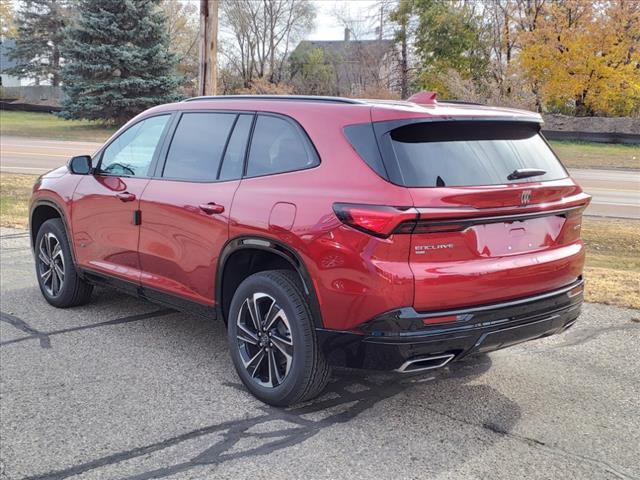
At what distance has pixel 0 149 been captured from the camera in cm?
2472

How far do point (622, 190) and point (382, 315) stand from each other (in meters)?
14.6

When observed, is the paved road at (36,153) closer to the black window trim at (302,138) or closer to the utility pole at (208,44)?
the utility pole at (208,44)

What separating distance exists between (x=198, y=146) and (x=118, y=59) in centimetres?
3119

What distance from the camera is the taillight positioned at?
10.8 ft

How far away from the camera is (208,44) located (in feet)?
36.1

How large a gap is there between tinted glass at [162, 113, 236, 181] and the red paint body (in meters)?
0.09

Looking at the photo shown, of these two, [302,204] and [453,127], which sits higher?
[453,127]

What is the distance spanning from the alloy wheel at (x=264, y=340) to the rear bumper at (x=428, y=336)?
34 centimetres

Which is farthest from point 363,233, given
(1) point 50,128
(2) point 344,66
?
(2) point 344,66

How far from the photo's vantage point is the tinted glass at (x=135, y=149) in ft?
16.6

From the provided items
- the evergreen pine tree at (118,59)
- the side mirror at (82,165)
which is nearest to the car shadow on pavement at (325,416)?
the side mirror at (82,165)

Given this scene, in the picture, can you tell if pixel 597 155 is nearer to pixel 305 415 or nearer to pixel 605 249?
pixel 605 249

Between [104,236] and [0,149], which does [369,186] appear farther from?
[0,149]

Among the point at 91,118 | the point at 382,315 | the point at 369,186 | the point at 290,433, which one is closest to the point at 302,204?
the point at 369,186
